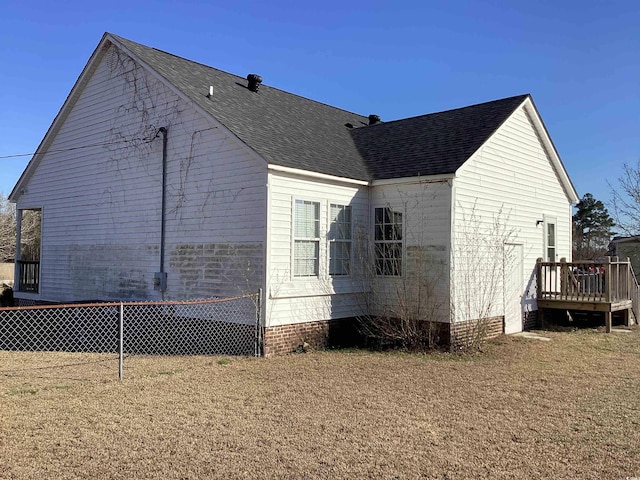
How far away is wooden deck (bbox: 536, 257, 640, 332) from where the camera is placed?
1384 centimetres

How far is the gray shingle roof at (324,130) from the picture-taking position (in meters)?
11.8

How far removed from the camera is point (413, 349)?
11.4 meters

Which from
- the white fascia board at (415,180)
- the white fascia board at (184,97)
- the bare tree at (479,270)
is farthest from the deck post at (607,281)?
the white fascia board at (184,97)

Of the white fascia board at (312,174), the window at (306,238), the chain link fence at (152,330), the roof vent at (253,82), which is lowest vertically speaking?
the chain link fence at (152,330)

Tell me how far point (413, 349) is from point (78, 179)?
10572 mm

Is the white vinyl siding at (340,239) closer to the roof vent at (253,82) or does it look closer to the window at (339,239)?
the window at (339,239)

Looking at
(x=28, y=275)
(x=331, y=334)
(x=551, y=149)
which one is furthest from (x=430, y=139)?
(x=28, y=275)

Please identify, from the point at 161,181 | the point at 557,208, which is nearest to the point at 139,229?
the point at 161,181

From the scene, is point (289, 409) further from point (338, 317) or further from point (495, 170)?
point (495, 170)

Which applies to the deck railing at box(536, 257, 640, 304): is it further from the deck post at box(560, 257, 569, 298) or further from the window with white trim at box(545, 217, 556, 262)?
the window with white trim at box(545, 217, 556, 262)

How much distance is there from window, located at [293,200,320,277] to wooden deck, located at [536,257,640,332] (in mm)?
7027

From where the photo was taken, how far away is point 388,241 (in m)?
12.7

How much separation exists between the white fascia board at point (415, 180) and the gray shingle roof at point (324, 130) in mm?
96

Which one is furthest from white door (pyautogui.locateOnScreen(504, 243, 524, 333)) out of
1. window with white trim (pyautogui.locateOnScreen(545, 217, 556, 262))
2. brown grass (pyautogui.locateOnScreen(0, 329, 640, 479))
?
brown grass (pyautogui.locateOnScreen(0, 329, 640, 479))
